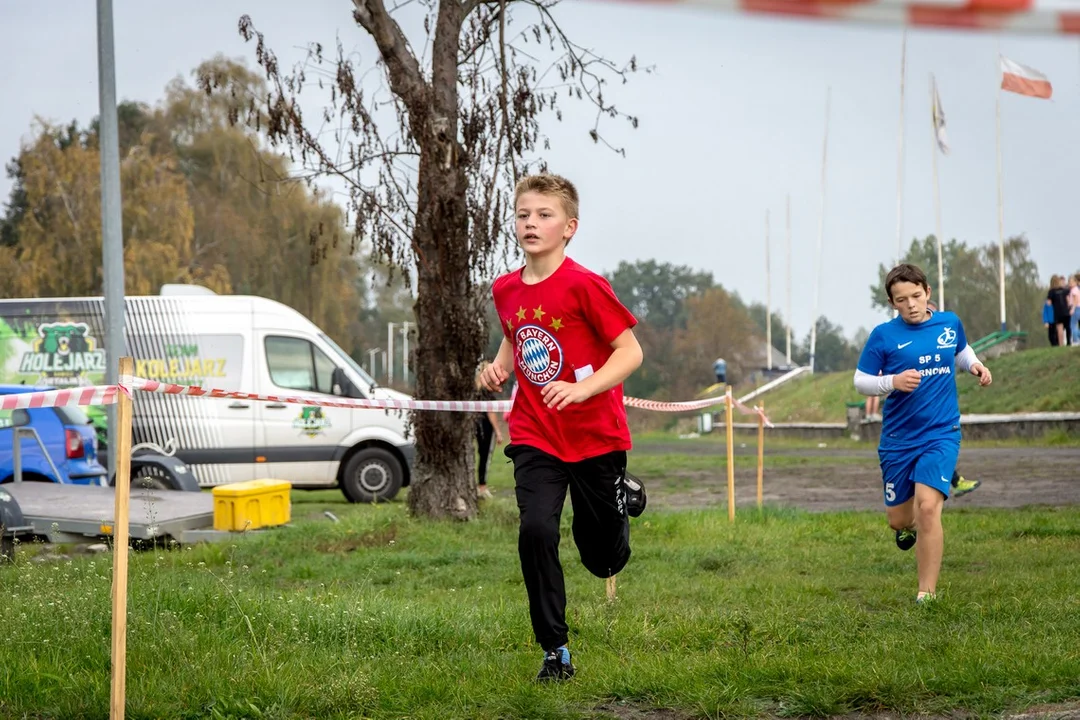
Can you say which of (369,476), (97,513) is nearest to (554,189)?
(97,513)

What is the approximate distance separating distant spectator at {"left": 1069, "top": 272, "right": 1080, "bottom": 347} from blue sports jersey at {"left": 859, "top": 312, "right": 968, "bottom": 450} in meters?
25.0

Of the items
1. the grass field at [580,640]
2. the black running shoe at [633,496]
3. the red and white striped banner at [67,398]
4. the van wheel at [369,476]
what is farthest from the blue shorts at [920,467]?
the van wheel at [369,476]

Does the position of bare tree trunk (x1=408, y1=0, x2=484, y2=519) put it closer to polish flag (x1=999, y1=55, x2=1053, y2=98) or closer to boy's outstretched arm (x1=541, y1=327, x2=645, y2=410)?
boy's outstretched arm (x1=541, y1=327, x2=645, y2=410)

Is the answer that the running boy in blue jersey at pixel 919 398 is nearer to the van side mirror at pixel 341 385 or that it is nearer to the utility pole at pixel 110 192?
the utility pole at pixel 110 192

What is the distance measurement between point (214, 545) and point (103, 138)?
21.5 ft

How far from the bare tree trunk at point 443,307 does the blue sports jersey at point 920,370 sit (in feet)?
16.5

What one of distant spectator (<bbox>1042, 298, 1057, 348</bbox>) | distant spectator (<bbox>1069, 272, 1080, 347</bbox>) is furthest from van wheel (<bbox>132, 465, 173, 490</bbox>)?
distant spectator (<bbox>1042, 298, 1057, 348</bbox>)

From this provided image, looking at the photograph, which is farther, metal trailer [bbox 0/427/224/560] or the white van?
the white van

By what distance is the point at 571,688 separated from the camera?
200 inches

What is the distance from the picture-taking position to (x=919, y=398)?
721 centimetres

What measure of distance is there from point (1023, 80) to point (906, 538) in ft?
106

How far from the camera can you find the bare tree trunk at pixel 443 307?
1166cm

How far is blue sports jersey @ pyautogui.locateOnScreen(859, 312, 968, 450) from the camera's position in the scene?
7176mm

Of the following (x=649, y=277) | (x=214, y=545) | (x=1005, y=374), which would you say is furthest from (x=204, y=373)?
(x=649, y=277)
